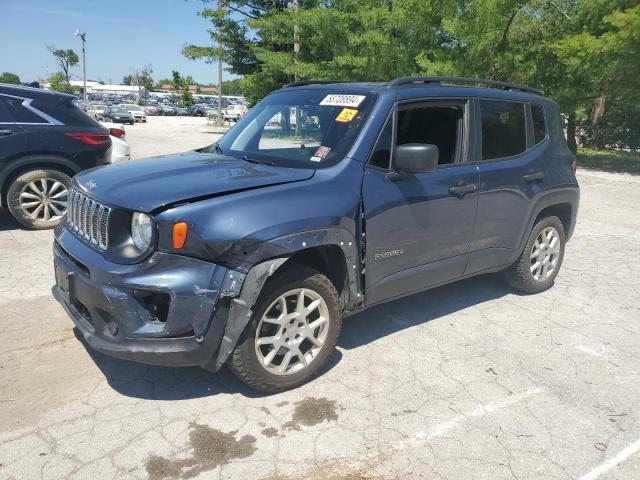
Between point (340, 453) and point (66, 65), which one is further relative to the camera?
point (66, 65)

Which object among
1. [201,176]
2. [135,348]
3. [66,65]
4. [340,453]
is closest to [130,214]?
[201,176]

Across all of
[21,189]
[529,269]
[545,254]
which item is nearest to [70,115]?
[21,189]

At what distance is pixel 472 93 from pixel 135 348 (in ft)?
10.0

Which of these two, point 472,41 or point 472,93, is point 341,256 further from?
point 472,41

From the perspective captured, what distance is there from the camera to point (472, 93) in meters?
4.07

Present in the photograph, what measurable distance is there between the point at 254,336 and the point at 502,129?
2755 mm

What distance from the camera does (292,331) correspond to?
124 inches

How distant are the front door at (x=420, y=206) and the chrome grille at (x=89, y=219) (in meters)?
1.55

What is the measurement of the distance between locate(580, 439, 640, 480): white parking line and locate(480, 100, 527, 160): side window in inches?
87.8

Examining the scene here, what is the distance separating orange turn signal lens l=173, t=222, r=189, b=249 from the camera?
8.78ft

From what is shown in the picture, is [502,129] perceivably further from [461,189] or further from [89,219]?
[89,219]

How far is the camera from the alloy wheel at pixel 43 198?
640 cm

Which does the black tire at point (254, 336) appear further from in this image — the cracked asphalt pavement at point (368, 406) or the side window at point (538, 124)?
the side window at point (538, 124)

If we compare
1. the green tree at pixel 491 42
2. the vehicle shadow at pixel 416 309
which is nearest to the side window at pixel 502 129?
the vehicle shadow at pixel 416 309
